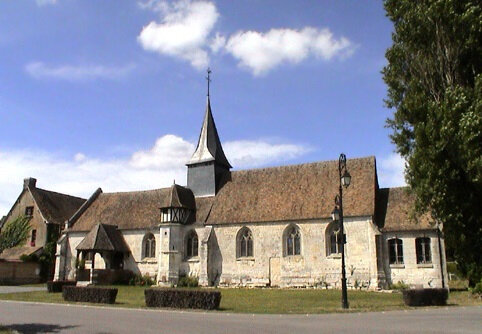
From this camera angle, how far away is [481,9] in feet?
67.2

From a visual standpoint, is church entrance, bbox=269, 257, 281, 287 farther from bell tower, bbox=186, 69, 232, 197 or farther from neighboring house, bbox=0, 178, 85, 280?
neighboring house, bbox=0, 178, 85, 280

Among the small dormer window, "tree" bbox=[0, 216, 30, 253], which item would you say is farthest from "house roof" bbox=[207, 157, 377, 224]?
"tree" bbox=[0, 216, 30, 253]

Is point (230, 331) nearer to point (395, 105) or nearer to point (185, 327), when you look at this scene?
point (185, 327)

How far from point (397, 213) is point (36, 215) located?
31492 millimetres

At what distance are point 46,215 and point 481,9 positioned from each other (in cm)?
3746

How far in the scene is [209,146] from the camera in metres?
38.8

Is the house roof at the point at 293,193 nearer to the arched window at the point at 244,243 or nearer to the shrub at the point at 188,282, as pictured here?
the arched window at the point at 244,243

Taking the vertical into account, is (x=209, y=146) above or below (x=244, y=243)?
above

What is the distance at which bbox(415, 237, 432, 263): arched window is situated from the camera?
Answer: 2827 centimetres

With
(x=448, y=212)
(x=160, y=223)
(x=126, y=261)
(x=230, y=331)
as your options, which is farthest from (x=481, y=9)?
(x=126, y=261)

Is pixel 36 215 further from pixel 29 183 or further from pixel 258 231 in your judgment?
pixel 258 231

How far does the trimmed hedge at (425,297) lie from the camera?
714 inches

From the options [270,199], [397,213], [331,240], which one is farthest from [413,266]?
[270,199]

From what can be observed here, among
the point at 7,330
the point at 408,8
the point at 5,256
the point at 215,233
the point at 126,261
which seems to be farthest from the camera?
the point at 5,256
